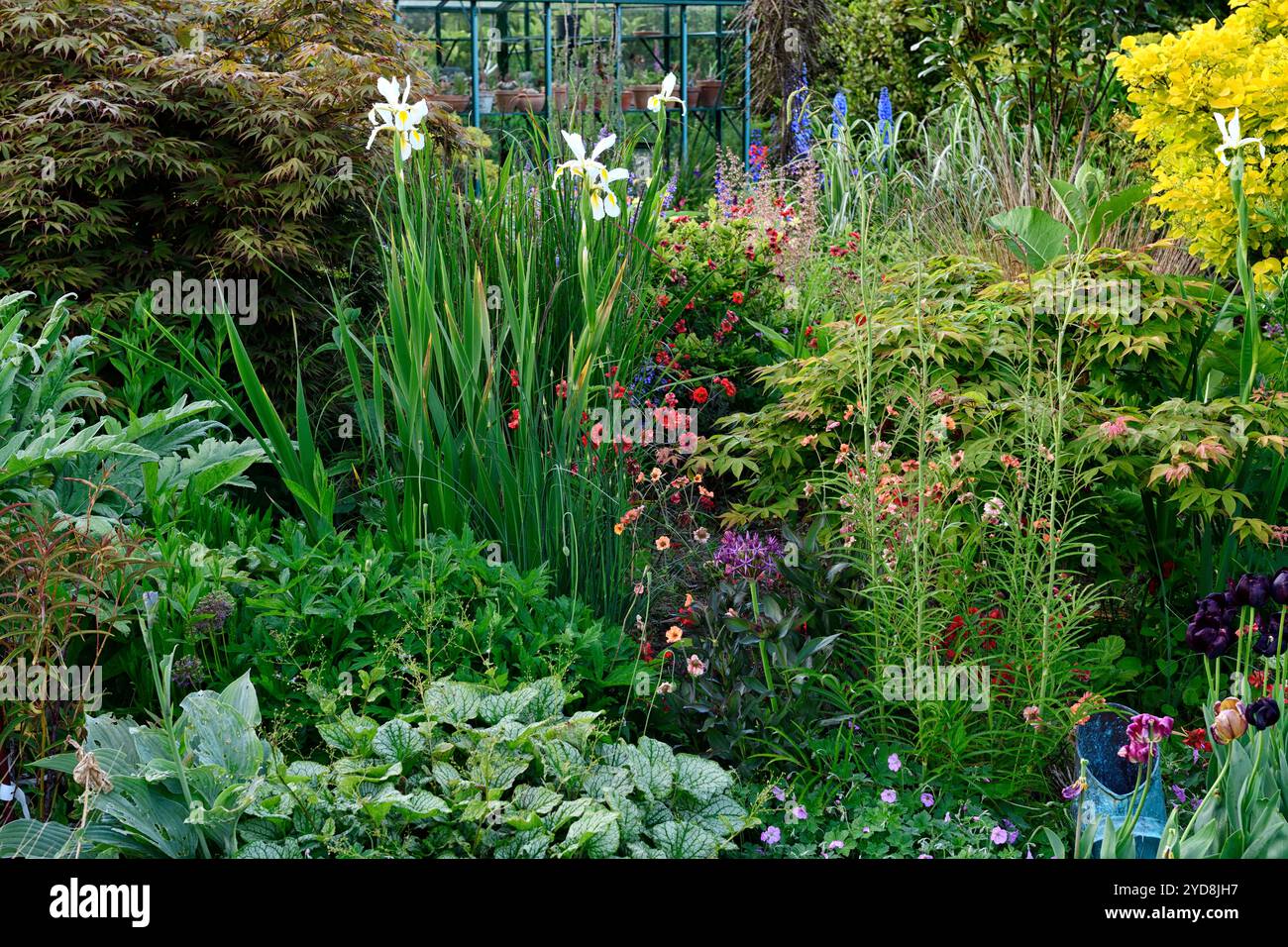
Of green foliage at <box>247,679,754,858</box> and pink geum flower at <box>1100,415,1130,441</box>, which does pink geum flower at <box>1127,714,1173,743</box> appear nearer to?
green foliage at <box>247,679,754,858</box>

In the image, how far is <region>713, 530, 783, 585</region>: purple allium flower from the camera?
3426 millimetres

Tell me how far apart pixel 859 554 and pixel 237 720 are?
175 cm

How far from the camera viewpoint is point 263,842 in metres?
2.37

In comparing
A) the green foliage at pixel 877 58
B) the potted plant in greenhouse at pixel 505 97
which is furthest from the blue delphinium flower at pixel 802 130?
the potted plant in greenhouse at pixel 505 97

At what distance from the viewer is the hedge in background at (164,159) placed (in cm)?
426

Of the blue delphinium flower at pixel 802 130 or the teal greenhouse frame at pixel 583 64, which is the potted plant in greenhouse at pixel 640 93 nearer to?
the teal greenhouse frame at pixel 583 64

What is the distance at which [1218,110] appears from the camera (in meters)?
4.23

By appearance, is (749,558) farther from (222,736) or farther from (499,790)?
(222,736)

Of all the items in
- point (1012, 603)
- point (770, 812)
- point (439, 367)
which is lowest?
point (770, 812)

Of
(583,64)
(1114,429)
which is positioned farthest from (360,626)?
(583,64)

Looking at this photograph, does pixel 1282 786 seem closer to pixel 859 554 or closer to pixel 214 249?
pixel 859 554

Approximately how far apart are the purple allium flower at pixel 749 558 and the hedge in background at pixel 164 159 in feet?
6.23

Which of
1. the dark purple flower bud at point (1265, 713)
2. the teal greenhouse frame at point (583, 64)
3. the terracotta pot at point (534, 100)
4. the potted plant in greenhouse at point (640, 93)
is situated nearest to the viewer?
the dark purple flower bud at point (1265, 713)

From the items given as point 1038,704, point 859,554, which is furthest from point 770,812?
point 859,554
